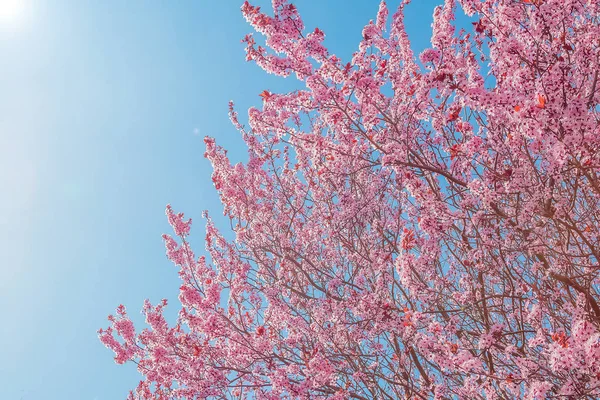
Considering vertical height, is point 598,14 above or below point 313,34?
below

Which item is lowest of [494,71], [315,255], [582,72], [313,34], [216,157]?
[582,72]

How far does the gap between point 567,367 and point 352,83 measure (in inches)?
112

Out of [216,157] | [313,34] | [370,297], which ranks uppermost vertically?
[216,157]

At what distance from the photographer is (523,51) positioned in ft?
10.7

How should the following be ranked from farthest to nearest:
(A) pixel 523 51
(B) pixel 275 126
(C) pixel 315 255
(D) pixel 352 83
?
(C) pixel 315 255 < (B) pixel 275 126 < (D) pixel 352 83 < (A) pixel 523 51

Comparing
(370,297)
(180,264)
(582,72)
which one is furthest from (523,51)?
(180,264)

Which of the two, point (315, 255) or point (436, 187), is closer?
point (436, 187)

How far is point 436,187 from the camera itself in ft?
14.5

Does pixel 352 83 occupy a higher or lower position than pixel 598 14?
higher

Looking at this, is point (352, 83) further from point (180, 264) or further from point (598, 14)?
point (180, 264)

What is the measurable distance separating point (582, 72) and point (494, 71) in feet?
2.39

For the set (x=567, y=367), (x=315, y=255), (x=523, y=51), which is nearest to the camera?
(x=567, y=367)

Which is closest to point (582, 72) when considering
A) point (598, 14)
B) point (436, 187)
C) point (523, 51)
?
point (523, 51)

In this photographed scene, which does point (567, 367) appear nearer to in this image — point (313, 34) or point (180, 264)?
point (313, 34)
